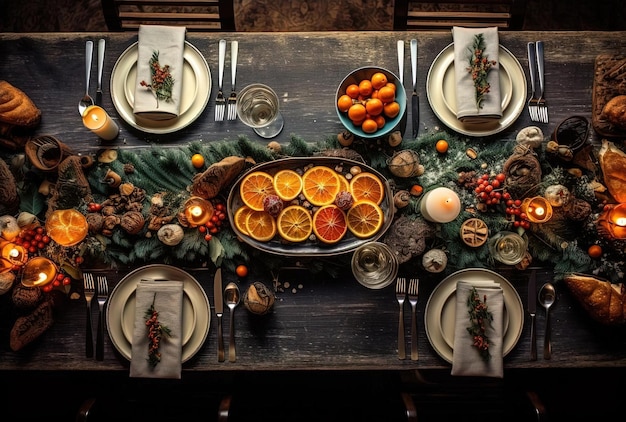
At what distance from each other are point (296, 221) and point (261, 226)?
166 millimetres

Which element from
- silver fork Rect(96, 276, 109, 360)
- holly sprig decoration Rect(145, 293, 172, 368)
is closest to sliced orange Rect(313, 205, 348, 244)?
holly sprig decoration Rect(145, 293, 172, 368)

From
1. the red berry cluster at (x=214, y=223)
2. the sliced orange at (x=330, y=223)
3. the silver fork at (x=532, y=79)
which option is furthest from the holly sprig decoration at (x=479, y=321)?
the red berry cluster at (x=214, y=223)

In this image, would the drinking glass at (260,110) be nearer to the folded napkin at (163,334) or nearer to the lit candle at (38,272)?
the folded napkin at (163,334)

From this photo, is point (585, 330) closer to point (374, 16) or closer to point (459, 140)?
point (459, 140)

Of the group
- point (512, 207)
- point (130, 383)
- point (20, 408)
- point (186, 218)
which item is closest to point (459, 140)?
point (512, 207)

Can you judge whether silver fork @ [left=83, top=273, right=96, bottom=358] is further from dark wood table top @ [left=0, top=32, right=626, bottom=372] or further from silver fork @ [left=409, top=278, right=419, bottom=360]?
silver fork @ [left=409, top=278, right=419, bottom=360]

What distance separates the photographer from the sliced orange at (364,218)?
217 centimetres

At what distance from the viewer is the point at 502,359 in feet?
7.23

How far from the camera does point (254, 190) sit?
7.22 ft

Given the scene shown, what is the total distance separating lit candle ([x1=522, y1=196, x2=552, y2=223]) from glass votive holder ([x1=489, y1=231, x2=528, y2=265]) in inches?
4.4

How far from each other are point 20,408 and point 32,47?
2028 mm

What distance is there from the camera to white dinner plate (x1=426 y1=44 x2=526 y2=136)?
2.36 metres

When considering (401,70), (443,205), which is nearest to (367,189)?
(443,205)

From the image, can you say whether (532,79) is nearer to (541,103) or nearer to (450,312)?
(541,103)
